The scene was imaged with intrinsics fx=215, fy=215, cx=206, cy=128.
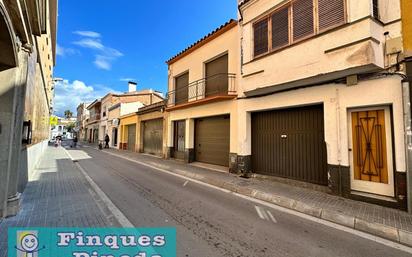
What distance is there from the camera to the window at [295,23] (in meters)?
5.96

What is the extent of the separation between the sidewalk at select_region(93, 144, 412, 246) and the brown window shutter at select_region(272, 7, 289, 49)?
480 centimetres

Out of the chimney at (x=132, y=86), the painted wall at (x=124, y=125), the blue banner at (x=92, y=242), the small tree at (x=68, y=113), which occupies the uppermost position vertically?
the small tree at (x=68, y=113)

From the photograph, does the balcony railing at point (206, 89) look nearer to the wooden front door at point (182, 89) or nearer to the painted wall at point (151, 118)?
the wooden front door at point (182, 89)

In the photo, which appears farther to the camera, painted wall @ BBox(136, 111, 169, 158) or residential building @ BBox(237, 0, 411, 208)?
painted wall @ BBox(136, 111, 169, 158)

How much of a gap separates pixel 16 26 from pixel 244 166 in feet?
26.3

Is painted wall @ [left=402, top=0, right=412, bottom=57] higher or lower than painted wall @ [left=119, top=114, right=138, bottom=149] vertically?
higher

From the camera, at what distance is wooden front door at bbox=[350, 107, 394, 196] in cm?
537

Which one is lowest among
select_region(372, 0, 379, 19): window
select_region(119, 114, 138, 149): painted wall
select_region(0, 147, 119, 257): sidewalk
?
select_region(0, 147, 119, 257): sidewalk

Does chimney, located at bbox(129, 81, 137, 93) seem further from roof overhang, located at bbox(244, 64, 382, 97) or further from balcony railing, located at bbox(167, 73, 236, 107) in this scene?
roof overhang, located at bbox(244, 64, 382, 97)

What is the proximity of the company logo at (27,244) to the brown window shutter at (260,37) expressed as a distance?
808cm

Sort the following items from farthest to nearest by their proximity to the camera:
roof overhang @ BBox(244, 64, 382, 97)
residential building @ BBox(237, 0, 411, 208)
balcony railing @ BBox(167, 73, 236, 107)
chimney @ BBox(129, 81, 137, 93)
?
1. chimney @ BBox(129, 81, 137, 93)
2. balcony railing @ BBox(167, 73, 236, 107)
3. roof overhang @ BBox(244, 64, 382, 97)
4. residential building @ BBox(237, 0, 411, 208)

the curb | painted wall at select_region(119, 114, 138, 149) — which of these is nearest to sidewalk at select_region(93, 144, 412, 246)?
the curb

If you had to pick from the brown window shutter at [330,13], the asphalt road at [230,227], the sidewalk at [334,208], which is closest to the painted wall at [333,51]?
the brown window shutter at [330,13]

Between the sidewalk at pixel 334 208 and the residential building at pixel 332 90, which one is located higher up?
the residential building at pixel 332 90
